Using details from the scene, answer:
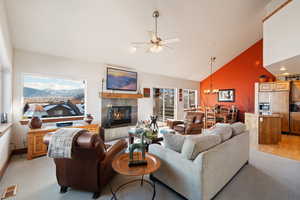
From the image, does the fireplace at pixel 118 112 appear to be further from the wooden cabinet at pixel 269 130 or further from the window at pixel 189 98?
the wooden cabinet at pixel 269 130

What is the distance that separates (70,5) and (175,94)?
18.9 feet

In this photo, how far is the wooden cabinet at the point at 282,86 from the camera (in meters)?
5.37

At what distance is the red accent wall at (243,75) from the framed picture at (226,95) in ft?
0.55

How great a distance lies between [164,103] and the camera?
7.11 meters

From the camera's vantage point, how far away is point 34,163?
2912 millimetres

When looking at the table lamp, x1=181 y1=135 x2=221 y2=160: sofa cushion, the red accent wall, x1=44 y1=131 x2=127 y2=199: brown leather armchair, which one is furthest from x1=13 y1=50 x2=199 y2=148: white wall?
the red accent wall

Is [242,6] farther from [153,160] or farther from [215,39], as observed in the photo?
[153,160]

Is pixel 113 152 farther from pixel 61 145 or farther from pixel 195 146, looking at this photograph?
pixel 195 146

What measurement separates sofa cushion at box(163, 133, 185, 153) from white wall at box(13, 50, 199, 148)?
130 inches

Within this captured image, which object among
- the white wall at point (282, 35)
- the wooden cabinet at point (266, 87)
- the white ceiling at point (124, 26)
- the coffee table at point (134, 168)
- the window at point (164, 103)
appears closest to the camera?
the coffee table at point (134, 168)

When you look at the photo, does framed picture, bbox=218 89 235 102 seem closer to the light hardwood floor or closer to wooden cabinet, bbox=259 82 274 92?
wooden cabinet, bbox=259 82 274 92

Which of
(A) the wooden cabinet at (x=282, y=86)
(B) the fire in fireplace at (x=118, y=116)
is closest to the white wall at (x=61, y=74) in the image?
(B) the fire in fireplace at (x=118, y=116)

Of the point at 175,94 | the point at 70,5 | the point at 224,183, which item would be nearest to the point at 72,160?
the point at 224,183

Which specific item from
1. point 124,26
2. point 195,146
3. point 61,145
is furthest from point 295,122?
point 61,145
